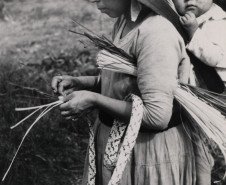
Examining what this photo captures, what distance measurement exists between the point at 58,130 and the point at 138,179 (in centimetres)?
223

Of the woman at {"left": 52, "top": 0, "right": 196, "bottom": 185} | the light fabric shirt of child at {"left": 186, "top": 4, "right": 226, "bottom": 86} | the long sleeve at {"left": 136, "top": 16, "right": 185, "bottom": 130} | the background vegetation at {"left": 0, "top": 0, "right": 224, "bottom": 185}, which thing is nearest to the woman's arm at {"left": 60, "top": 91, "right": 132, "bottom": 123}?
the woman at {"left": 52, "top": 0, "right": 196, "bottom": 185}

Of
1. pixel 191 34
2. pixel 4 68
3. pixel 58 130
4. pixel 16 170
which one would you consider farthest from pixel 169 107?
pixel 4 68

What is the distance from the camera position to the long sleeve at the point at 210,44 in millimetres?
2096

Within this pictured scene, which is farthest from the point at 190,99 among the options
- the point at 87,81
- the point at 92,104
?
the point at 87,81

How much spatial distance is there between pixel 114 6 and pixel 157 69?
403 millimetres

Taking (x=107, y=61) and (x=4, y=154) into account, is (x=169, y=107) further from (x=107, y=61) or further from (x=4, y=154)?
(x=4, y=154)

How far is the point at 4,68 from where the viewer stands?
5.20 metres

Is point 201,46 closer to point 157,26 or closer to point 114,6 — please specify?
point 157,26

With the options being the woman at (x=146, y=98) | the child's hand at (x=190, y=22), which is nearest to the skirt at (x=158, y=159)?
the woman at (x=146, y=98)

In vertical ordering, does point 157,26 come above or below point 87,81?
above

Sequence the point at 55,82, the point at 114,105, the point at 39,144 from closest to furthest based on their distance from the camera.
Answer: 1. the point at 114,105
2. the point at 55,82
3. the point at 39,144

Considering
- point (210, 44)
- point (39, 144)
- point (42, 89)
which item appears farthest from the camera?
point (42, 89)

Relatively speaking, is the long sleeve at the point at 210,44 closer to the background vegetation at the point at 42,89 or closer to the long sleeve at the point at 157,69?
the long sleeve at the point at 157,69

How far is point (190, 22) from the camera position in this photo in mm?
2105
